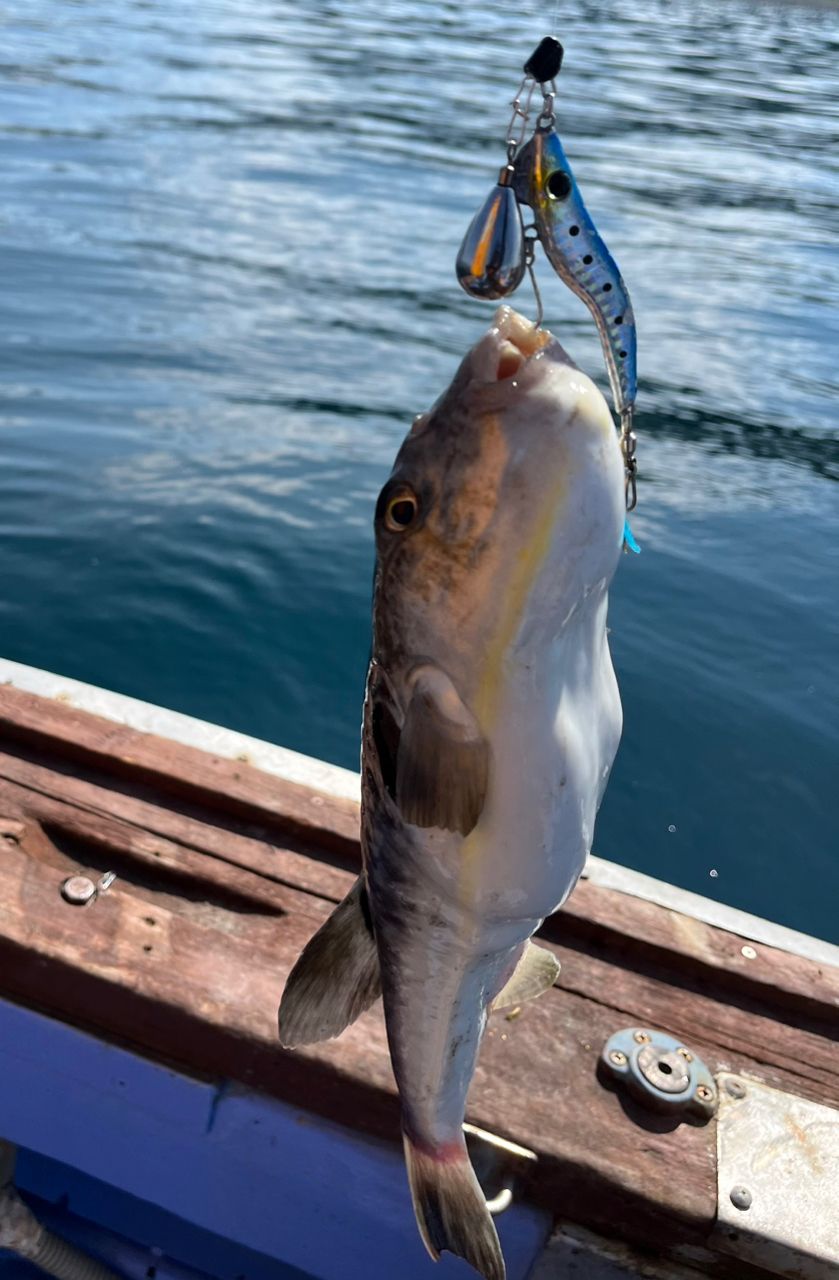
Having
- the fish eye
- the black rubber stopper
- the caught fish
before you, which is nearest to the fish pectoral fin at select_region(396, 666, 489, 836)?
the caught fish

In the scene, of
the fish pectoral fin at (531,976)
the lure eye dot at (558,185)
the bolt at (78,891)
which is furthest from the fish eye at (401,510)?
the bolt at (78,891)

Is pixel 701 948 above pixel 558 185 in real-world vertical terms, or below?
below

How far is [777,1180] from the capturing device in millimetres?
2398

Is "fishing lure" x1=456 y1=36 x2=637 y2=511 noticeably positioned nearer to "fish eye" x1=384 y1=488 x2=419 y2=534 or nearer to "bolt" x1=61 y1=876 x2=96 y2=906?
"fish eye" x1=384 y1=488 x2=419 y2=534

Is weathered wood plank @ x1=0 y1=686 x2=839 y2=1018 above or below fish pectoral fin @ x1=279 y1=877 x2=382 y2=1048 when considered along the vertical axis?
below

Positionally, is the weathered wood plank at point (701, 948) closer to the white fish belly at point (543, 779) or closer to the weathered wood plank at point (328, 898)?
the weathered wood plank at point (328, 898)

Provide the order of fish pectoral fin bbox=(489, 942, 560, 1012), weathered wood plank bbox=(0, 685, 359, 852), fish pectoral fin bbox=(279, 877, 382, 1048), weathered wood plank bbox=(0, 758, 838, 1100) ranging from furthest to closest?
weathered wood plank bbox=(0, 685, 359, 852) → weathered wood plank bbox=(0, 758, 838, 1100) → fish pectoral fin bbox=(489, 942, 560, 1012) → fish pectoral fin bbox=(279, 877, 382, 1048)

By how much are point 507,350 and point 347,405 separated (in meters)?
7.95

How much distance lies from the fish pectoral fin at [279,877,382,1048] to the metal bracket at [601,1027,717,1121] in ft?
2.41

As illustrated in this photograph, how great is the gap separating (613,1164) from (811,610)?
5.36 meters

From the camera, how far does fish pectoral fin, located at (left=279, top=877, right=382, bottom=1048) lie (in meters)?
2.09

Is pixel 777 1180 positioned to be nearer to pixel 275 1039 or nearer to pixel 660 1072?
pixel 660 1072

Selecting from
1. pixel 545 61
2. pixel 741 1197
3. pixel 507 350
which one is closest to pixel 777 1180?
pixel 741 1197

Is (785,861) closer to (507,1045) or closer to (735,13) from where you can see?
(507,1045)
